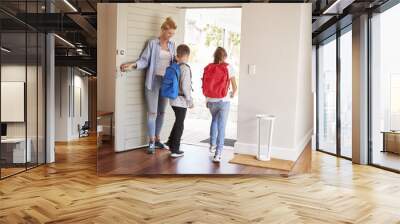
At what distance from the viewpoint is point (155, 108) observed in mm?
4090

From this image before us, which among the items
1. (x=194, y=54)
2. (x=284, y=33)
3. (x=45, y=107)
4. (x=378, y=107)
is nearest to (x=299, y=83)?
(x=284, y=33)

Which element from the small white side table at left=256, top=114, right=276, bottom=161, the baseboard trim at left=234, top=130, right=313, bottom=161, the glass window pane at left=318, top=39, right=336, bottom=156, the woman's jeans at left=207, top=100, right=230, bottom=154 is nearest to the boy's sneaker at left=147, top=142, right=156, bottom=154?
the woman's jeans at left=207, top=100, right=230, bottom=154

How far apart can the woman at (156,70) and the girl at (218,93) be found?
1.75 feet

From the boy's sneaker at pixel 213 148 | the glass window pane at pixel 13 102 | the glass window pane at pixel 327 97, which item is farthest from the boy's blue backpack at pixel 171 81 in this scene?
the glass window pane at pixel 327 97

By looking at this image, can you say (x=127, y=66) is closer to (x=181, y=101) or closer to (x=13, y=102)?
(x=181, y=101)

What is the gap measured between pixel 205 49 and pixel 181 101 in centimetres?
71

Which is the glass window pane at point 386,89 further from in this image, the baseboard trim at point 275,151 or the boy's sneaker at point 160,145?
the boy's sneaker at point 160,145

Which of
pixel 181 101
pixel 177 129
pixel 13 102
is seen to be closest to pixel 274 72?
pixel 181 101

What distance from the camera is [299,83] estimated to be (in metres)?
4.13

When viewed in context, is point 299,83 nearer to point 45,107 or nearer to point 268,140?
point 268,140

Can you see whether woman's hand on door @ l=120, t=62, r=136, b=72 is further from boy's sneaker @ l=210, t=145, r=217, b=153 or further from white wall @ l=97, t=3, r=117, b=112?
boy's sneaker @ l=210, t=145, r=217, b=153

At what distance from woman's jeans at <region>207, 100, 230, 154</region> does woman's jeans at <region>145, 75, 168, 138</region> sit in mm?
605

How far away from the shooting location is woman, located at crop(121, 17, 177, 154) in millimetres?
4016

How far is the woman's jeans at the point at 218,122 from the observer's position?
408 cm
